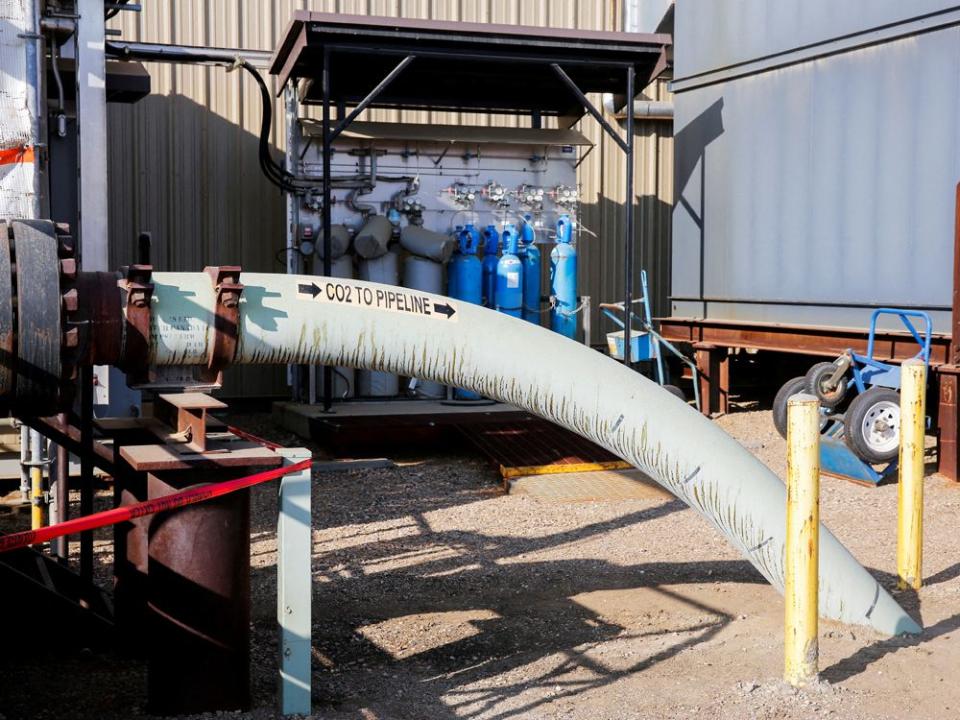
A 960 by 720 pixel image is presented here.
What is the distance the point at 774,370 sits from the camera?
13.4 meters

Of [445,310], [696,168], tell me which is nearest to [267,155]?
[696,168]

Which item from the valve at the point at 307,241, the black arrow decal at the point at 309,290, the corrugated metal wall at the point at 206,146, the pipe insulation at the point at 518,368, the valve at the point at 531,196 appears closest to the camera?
the pipe insulation at the point at 518,368

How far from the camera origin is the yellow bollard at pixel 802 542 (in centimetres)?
425

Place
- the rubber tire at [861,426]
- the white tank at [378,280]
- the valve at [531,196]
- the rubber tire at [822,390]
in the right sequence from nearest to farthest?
the rubber tire at [861,426] < the rubber tire at [822,390] < the white tank at [378,280] < the valve at [531,196]

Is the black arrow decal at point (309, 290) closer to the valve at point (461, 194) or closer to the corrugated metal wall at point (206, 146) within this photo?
the valve at point (461, 194)

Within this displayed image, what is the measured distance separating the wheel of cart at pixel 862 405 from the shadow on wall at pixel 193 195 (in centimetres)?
599

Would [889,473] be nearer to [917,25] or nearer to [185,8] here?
[917,25]

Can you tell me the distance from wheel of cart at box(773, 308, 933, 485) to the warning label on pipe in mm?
4889

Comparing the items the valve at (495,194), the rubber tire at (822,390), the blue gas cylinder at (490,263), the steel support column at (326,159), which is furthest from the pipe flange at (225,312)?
the valve at (495,194)

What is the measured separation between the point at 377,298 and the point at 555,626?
1.78 meters

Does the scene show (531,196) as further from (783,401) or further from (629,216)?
(783,401)

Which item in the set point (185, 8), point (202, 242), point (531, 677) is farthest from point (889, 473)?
point (185, 8)

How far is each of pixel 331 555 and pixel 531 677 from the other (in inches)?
88.9

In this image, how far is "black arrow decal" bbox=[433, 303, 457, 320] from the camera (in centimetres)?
434
